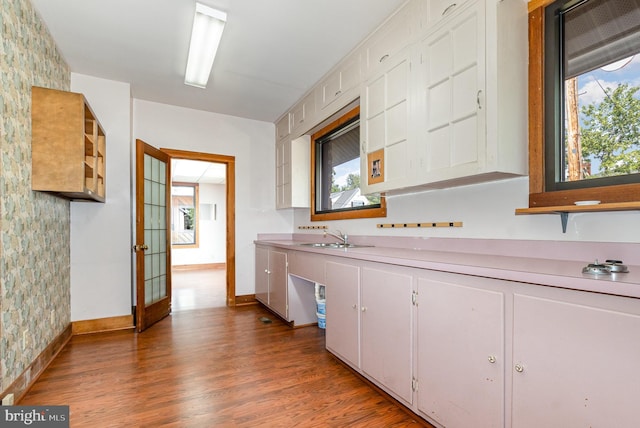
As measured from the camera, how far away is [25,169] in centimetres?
218

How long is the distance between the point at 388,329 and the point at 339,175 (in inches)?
87.5

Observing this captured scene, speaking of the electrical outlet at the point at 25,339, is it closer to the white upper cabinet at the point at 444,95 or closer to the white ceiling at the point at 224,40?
the white ceiling at the point at 224,40

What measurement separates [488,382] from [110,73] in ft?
13.9

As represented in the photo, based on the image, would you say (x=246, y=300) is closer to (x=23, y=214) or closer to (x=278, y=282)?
(x=278, y=282)

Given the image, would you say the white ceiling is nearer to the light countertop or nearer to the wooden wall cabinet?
the wooden wall cabinet

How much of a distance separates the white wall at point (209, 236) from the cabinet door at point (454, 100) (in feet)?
25.0

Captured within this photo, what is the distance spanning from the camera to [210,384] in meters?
2.21

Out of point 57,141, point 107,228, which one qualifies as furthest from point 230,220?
point 57,141

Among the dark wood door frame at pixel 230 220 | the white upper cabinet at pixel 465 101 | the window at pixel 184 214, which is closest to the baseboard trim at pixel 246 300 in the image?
the dark wood door frame at pixel 230 220

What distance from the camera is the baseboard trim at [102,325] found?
3314mm

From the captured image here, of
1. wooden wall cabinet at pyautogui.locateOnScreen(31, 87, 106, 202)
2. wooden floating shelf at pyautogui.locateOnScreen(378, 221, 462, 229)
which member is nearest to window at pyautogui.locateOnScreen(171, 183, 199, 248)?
wooden wall cabinet at pyautogui.locateOnScreen(31, 87, 106, 202)

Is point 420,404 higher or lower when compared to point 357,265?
lower

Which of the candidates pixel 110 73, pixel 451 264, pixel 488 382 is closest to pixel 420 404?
pixel 488 382

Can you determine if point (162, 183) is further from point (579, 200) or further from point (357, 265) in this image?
point (579, 200)
